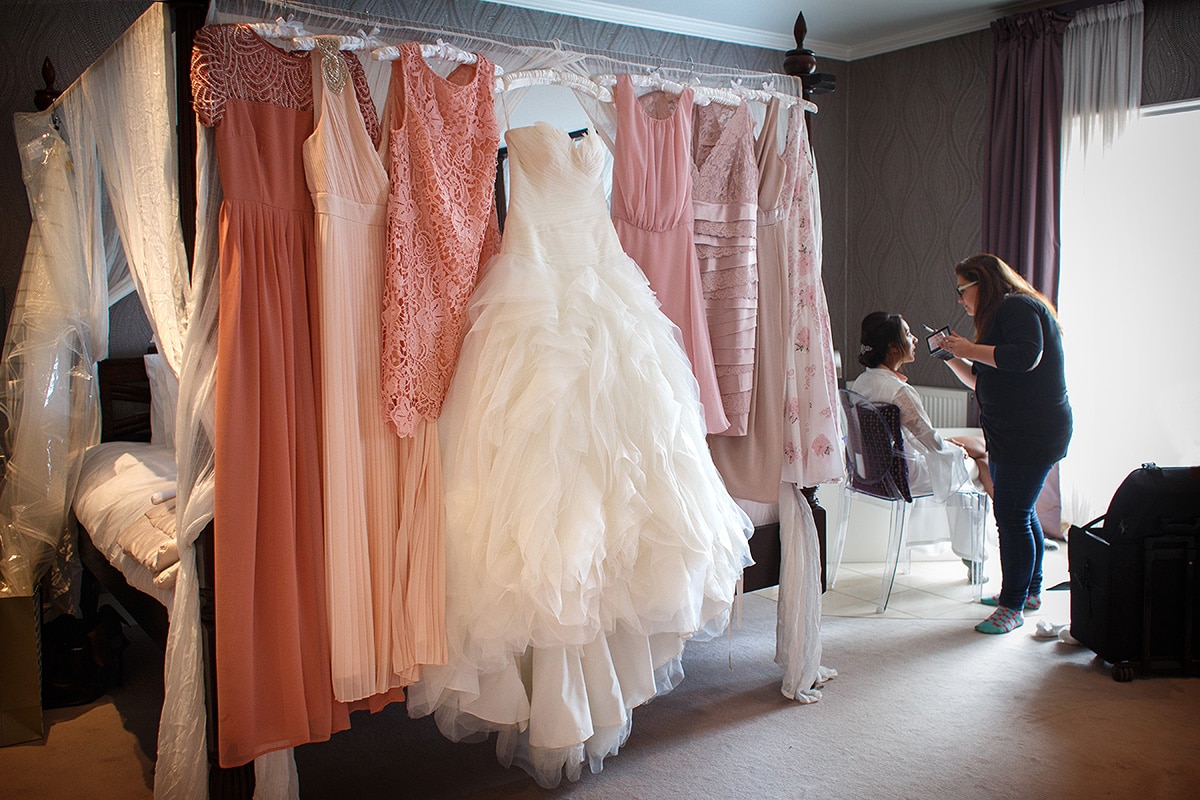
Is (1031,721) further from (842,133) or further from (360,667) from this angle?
(842,133)

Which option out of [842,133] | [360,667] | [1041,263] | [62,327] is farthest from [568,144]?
[842,133]

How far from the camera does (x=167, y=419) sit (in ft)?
11.8

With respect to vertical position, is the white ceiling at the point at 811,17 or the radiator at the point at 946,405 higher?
the white ceiling at the point at 811,17

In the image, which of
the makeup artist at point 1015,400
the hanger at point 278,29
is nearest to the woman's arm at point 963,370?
the makeup artist at point 1015,400

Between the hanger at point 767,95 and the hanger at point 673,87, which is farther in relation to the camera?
the hanger at point 767,95

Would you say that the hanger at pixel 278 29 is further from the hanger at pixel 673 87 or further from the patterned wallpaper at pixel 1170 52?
the patterned wallpaper at pixel 1170 52

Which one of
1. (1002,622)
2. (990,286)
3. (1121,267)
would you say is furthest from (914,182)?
(1002,622)

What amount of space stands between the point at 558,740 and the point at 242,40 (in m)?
1.73

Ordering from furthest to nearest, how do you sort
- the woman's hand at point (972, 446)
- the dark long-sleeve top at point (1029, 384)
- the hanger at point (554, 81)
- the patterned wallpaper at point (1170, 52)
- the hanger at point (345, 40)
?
the patterned wallpaper at point (1170, 52) < the woman's hand at point (972, 446) < the dark long-sleeve top at point (1029, 384) < the hanger at point (554, 81) < the hanger at point (345, 40)

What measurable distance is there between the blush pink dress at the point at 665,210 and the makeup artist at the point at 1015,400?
1326 mm

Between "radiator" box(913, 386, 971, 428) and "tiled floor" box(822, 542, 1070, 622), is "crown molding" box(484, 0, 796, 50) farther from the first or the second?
"tiled floor" box(822, 542, 1070, 622)

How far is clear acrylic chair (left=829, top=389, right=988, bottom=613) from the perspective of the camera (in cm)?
379

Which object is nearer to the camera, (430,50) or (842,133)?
(430,50)

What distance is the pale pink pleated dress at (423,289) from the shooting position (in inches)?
83.0
